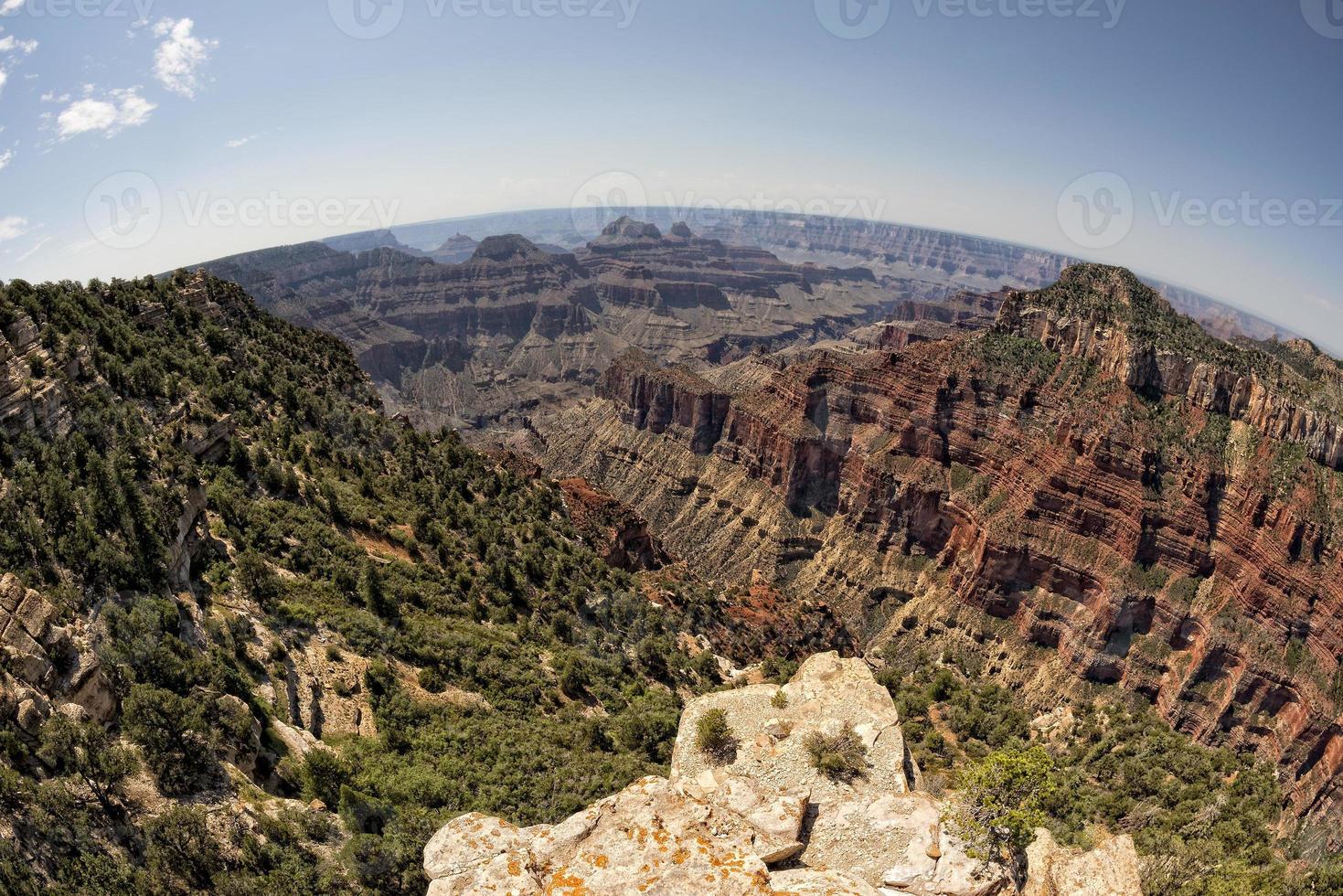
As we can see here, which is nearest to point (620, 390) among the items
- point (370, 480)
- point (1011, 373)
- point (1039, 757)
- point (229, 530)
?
point (1011, 373)

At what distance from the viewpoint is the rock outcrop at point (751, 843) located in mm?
14344

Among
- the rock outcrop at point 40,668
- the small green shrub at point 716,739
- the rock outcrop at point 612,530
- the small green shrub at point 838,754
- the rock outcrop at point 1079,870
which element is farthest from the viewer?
the rock outcrop at point 612,530

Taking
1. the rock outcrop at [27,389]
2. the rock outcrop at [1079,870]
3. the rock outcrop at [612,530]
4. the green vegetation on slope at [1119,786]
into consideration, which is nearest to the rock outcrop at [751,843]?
the rock outcrop at [1079,870]

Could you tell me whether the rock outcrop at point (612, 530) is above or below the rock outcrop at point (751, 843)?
below

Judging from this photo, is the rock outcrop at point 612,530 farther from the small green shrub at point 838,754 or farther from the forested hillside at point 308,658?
the small green shrub at point 838,754

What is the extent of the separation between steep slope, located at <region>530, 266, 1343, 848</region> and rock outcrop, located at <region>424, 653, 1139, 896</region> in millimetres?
57433

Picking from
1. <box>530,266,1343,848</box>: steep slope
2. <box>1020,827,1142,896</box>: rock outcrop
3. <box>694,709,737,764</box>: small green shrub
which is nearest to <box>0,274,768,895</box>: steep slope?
<box>694,709,737,764</box>: small green shrub

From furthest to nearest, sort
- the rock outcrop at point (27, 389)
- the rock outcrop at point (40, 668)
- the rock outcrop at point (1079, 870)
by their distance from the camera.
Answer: the rock outcrop at point (27, 389)
the rock outcrop at point (1079, 870)
the rock outcrop at point (40, 668)

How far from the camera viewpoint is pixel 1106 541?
3351 inches

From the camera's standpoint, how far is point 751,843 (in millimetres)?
15656

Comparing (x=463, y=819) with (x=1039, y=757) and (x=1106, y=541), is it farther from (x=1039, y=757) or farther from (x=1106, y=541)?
(x=1106, y=541)

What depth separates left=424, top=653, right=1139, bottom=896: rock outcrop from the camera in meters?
14.3

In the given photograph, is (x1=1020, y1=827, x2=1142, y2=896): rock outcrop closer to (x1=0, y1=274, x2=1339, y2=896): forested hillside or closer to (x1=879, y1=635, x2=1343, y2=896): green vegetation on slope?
(x1=879, y1=635, x2=1343, y2=896): green vegetation on slope

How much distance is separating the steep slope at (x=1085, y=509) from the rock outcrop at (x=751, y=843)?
5743 cm
